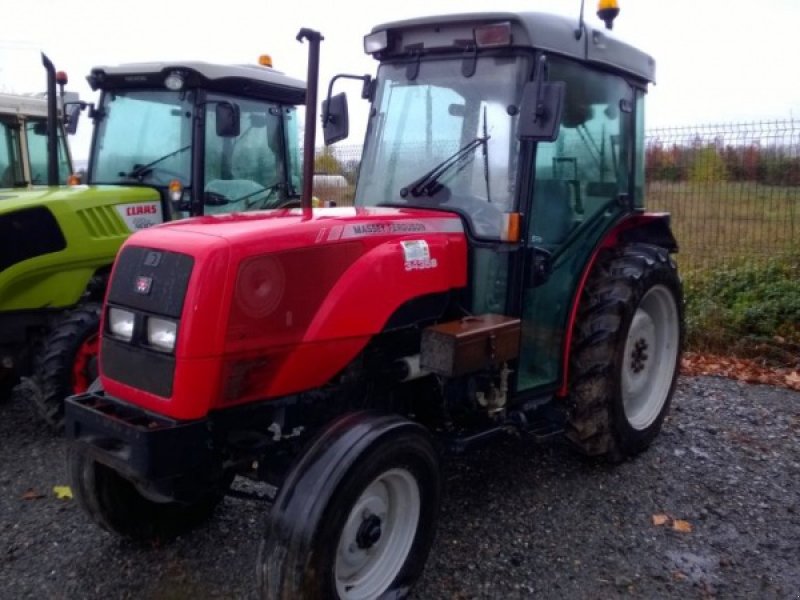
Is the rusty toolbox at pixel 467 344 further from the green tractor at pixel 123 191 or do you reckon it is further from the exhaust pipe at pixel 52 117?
the exhaust pipe at pixel 52 117

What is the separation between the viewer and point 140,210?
5.55m

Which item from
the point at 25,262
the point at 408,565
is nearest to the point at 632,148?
the point at 408,565

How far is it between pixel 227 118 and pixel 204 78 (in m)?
0.57

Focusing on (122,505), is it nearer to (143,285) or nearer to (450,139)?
(143,285)

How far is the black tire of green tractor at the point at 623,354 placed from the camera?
4168 mm

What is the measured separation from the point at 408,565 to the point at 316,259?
1297mm

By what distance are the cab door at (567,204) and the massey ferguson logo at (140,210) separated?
2.95 metres

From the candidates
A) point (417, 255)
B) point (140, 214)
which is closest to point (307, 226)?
point (417, 255)

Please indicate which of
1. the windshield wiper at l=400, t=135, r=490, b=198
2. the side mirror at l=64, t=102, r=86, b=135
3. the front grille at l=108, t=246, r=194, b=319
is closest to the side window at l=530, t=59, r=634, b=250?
the windshield wiper at l=400, t=135, r=490, b=198

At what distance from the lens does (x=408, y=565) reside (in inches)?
128

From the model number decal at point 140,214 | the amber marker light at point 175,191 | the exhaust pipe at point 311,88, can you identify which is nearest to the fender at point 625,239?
the exhaust pipe at point 311,88

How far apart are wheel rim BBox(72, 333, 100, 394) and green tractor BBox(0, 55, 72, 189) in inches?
132

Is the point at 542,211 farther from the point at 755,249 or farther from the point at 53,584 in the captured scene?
the point at 755,249

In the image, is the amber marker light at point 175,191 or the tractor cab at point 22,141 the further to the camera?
the tractor cab at point 22,141
